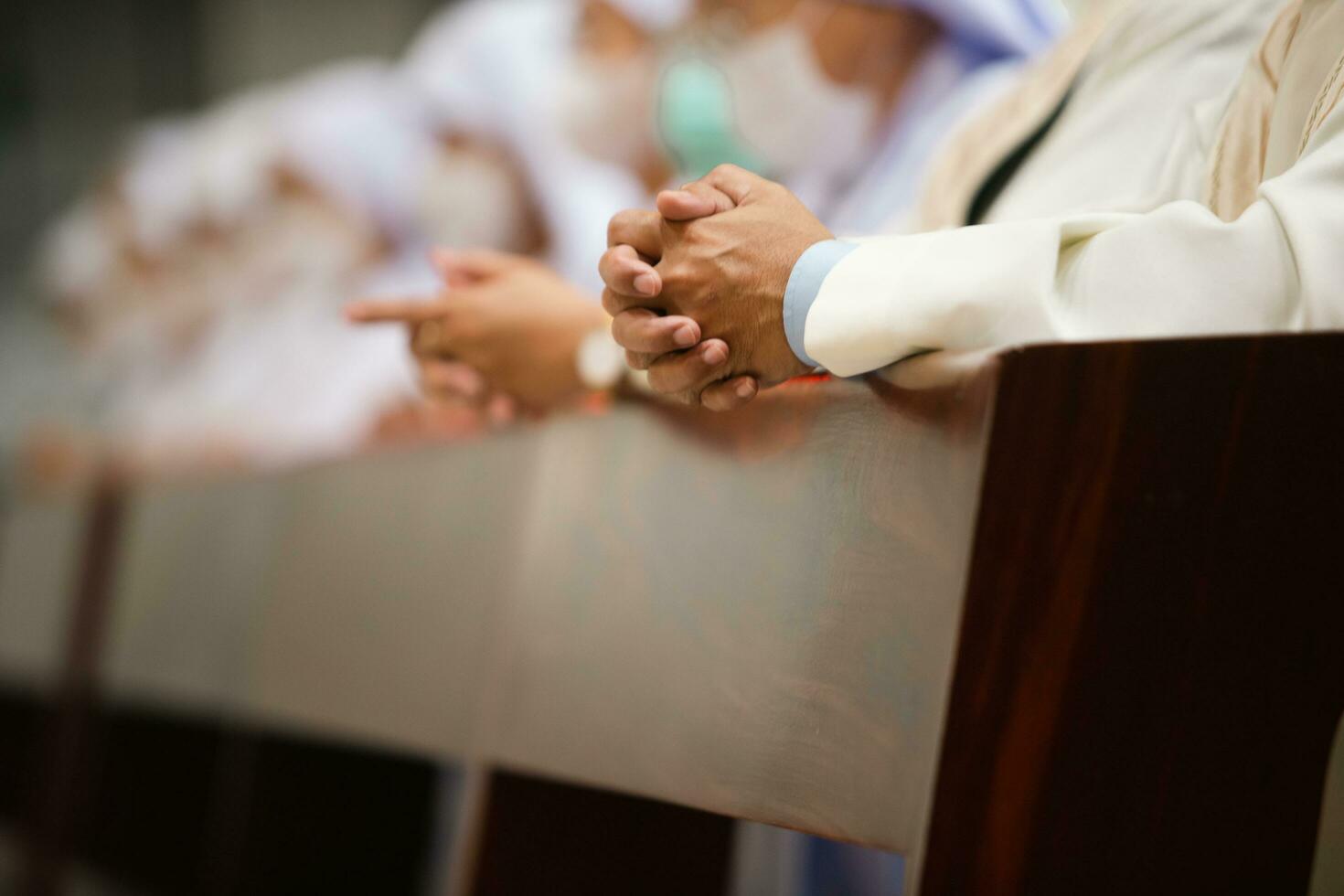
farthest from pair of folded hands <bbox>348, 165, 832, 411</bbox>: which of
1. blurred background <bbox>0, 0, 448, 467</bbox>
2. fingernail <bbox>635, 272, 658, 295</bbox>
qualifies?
blurred background <bbox>0, 0, 448, 467</bbox>

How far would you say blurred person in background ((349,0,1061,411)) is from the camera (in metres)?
0.88

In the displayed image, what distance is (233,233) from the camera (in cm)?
250

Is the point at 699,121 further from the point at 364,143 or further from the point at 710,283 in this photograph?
the point at 364,143

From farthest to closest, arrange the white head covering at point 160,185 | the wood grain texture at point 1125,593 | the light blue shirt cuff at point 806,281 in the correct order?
the white head covering at point 160,185, the light blue shirt cuff at point 806,281, the wood grain texture at point 1125,593

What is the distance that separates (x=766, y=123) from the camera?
1.13 meters

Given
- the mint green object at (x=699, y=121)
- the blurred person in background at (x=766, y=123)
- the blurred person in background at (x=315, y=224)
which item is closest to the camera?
the blurred person in background at (x=766, y=123)

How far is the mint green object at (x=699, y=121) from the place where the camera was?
1.19m

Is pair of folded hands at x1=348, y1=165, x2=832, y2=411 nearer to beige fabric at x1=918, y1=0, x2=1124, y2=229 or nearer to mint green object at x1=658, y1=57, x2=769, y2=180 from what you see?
beige fabric at x1=918, y1=0, x2=1124, y2=229

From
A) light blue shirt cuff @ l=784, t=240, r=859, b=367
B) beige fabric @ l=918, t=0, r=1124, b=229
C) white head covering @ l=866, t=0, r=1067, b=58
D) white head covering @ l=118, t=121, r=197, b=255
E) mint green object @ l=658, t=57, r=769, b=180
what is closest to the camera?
light blue shirt cuff @ l=784, t=240, r=859, b=367

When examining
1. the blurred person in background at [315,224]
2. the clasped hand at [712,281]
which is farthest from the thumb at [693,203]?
the blurred person in background at [315,224]

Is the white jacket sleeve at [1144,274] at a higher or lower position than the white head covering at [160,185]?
lower

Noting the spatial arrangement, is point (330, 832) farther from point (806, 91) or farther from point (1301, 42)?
point (1301, 42)

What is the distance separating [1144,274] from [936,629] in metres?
0.16

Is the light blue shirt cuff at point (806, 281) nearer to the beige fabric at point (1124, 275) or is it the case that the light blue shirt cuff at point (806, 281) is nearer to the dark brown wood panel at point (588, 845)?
the beige fabric at point (1124, 275)
